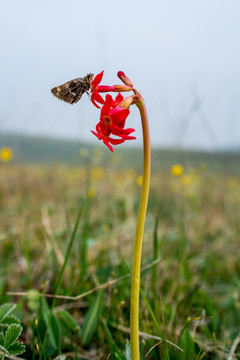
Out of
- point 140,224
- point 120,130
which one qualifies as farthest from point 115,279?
point 120,130

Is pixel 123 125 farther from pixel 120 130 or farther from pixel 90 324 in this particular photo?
pixel 90 324

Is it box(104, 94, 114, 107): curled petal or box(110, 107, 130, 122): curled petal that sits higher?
box(104, 94, 114, 107): curled petal

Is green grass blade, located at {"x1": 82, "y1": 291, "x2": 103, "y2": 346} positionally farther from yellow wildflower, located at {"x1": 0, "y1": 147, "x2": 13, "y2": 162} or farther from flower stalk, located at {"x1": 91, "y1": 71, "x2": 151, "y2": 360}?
yellow wildflower, located at {"x1": 0, "y1": 147, "x2": 13, "y2": 162}

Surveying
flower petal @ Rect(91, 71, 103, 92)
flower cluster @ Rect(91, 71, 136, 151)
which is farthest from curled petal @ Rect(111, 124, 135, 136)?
flower petal @ Rect(91, 71, 103, 92)

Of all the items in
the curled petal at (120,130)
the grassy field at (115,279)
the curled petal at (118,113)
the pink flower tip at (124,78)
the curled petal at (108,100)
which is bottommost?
the grassy field at (115,279)

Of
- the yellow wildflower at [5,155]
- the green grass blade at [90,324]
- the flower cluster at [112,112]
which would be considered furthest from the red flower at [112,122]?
the yellow wildflower at [5,155]

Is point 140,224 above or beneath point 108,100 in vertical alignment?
beneath

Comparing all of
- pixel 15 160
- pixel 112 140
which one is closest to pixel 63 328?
pixel 112 140

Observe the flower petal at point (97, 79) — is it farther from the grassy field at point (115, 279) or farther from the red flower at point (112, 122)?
the grassy field at point (115, 279)
